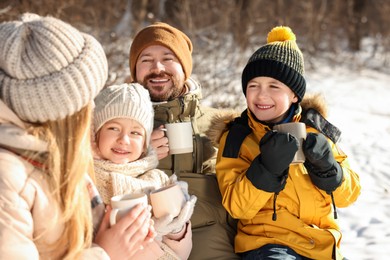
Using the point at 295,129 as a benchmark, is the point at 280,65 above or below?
above

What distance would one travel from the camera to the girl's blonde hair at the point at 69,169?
169cm

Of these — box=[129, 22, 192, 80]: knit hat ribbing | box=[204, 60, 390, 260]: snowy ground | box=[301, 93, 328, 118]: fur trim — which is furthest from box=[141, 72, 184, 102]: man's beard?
box=[204, 60, 390, 260]: snowy ground

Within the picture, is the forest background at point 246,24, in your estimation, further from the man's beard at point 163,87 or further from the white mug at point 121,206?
the white mug at point 121,206

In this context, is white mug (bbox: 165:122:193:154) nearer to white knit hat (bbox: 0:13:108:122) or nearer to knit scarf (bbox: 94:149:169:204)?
knit scarf (bbox: 94:149:169:204)

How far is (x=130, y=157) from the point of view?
2477 mm

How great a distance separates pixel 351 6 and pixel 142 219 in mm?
13652

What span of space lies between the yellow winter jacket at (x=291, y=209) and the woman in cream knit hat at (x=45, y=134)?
1044mm

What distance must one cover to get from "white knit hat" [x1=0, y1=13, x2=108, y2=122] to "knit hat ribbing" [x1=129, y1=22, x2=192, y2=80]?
1.39 m

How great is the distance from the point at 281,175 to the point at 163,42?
1.12m

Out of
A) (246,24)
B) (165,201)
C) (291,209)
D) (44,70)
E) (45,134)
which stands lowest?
(246,24)

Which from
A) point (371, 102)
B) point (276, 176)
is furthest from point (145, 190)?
point (371, 102)

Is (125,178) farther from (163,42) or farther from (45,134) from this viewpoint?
(163,42)

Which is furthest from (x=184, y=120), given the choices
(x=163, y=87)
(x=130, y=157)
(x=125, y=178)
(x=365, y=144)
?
(x=365, y=144)

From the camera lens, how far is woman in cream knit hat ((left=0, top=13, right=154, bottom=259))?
1622mm
